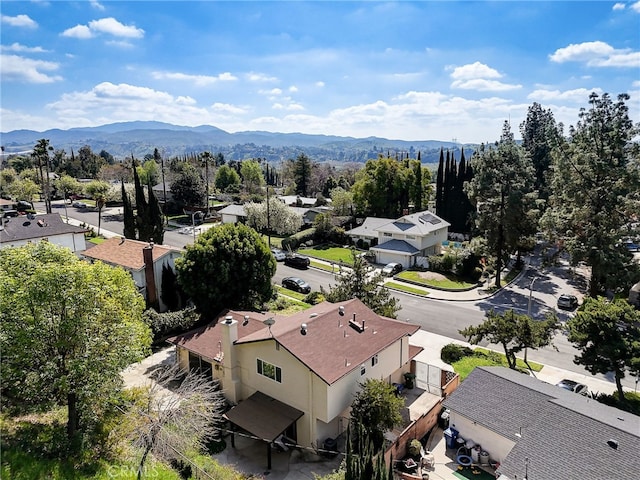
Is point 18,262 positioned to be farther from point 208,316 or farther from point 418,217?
point 418,217

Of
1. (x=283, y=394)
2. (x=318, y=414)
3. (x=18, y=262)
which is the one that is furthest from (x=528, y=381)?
(x=18, y=262)

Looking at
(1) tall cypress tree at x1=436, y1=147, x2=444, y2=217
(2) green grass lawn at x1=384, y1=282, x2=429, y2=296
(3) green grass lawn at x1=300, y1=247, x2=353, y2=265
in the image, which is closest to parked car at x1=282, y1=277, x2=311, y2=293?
(2) green grass lawn at x1=384, y1=282, x2=429, y2=296

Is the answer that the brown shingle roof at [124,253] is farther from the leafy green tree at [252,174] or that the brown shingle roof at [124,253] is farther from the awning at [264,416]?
the leafy green tree at [252,174]

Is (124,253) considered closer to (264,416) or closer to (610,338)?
(264,416)

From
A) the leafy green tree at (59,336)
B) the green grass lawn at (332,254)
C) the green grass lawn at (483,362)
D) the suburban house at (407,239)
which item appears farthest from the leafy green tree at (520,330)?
Answer: the green grass lawn at (332,254)

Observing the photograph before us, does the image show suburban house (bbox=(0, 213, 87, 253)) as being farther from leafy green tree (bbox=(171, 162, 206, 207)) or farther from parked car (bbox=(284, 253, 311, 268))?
leafy green tree (bbox=(171, 162, 206, 207))
